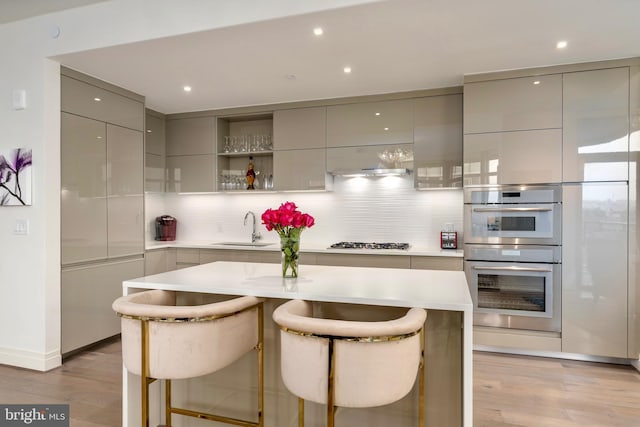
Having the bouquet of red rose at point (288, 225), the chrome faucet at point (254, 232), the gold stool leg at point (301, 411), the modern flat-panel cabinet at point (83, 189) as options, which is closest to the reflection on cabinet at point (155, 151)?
the modern flat-panel cabinet at point (83, 189)

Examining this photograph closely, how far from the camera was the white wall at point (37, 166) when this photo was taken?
2.91 m

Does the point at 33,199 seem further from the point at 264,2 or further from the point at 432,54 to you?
the point at 432,54

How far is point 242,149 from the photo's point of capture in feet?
15.1

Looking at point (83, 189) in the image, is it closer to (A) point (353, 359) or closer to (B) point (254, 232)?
(B) point (254, 232)

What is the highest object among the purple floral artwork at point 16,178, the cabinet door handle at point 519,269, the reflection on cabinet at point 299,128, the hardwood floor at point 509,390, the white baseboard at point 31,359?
the reflection on cabinet at point 299,128

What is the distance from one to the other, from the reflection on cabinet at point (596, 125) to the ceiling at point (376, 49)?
0.19m

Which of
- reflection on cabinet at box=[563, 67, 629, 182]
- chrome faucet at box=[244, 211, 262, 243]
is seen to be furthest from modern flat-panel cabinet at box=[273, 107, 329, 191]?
reflection on cabinet at box=[563, 67, 629, 182]

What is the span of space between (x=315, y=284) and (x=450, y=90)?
2739 millimetres

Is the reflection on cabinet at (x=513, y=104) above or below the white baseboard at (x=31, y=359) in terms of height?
above

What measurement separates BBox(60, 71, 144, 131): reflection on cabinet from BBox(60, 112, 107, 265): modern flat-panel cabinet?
79mm

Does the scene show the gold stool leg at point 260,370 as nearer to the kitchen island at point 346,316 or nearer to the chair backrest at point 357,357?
the kitchen island at point 346,316

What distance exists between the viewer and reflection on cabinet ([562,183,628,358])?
3.09m

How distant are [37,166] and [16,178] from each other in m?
0.24

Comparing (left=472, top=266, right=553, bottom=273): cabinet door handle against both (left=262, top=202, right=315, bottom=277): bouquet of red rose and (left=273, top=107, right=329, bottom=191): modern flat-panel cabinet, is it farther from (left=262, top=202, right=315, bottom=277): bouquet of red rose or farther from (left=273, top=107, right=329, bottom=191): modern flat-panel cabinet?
(left=262, top=202, right=315, bottom=277): bouquet of red rose
